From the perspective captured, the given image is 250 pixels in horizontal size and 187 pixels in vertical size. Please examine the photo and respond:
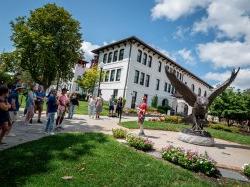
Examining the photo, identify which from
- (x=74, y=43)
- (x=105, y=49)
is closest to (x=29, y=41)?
(x=74, y=43)

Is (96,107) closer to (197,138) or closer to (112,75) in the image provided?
(197,138)

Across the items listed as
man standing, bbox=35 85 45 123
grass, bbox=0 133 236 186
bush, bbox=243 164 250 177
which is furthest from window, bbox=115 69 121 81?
bush, bbox=243 164 250 177

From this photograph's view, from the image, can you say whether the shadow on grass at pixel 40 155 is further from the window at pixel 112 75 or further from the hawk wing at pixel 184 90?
the window at pixel 112 75

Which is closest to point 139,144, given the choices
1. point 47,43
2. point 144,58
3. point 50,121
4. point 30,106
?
point 50,121

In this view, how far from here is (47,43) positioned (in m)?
35.3

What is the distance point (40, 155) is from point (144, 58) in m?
34.6

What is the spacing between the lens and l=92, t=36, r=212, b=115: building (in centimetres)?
3862

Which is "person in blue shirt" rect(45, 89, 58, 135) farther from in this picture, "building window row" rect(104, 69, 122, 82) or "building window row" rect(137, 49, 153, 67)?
"building window row" rect(137, 49, 153, 67)

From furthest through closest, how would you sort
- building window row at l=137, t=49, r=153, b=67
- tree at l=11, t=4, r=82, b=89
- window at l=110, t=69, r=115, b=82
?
window at l=110, t=69, r=115, b=82 → building window row at l=137, t=49, r=153, b=67 → tree at l=11, t=4, r=82, b=89

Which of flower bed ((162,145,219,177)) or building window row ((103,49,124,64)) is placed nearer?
flower bed ((162,145,219,177))

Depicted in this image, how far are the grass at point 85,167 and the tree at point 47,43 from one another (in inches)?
1128

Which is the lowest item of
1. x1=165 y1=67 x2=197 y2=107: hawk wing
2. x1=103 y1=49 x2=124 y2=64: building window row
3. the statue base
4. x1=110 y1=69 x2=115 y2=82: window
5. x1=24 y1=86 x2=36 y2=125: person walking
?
the statue base

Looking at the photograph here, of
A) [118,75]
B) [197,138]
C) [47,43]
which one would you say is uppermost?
[47,43]

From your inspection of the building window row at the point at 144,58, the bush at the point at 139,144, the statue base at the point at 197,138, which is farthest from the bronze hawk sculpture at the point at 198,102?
the building window row at the point at 144,58
